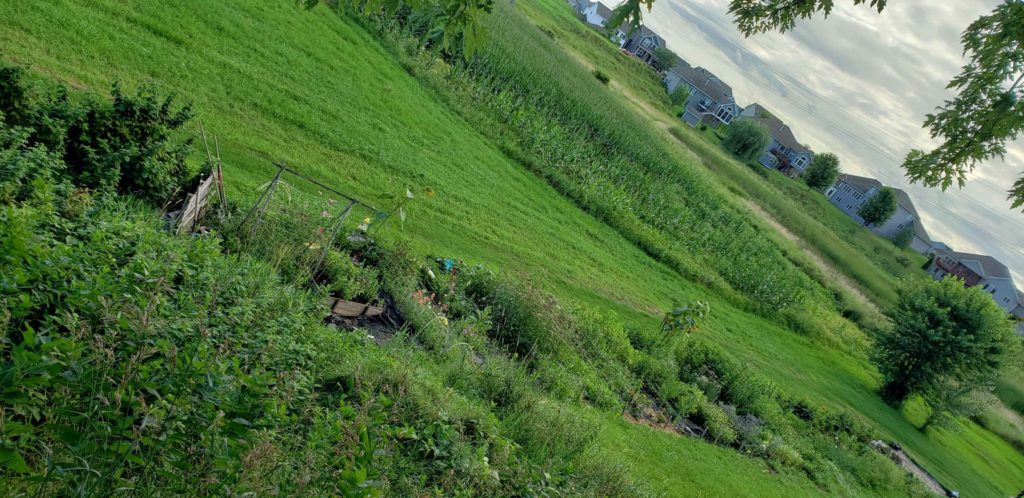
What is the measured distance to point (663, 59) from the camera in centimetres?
8500

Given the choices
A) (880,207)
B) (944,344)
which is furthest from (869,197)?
(944,344)

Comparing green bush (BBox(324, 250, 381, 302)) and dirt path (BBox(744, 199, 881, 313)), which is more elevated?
dirt path (BBox(744, 199, 881, 313))

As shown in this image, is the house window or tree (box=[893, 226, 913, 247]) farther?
the house window

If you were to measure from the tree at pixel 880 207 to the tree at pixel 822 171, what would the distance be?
6.13 metres

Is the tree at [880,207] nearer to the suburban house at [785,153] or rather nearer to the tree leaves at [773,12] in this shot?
the suburban house at [785,153]

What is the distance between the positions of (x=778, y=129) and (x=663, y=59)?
867 inches

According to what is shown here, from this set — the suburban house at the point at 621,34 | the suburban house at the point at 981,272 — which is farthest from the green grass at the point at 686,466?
the suburban house at the point at 981,272

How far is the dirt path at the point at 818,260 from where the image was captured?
37.1 m

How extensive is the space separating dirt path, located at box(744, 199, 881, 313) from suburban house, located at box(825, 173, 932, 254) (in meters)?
45.9

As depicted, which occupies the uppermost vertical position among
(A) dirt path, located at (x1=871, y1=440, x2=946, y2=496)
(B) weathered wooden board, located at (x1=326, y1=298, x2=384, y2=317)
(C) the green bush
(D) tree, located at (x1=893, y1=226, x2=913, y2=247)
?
(D) tree, located at (x1=893, y1=226, x2=913, y2=247)

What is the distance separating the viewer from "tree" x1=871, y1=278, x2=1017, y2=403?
73.3 feet

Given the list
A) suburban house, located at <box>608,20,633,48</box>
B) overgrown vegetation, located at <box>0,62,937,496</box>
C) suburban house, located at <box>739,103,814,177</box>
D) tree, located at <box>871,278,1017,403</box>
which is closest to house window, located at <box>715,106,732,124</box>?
suburban house, located at <box>739,103,814,177</box>

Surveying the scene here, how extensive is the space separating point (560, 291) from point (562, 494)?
7.89 metres

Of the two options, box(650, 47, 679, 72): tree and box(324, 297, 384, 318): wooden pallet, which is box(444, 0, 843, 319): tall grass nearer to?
box(324, 297, 384, 318): wooden pallet
